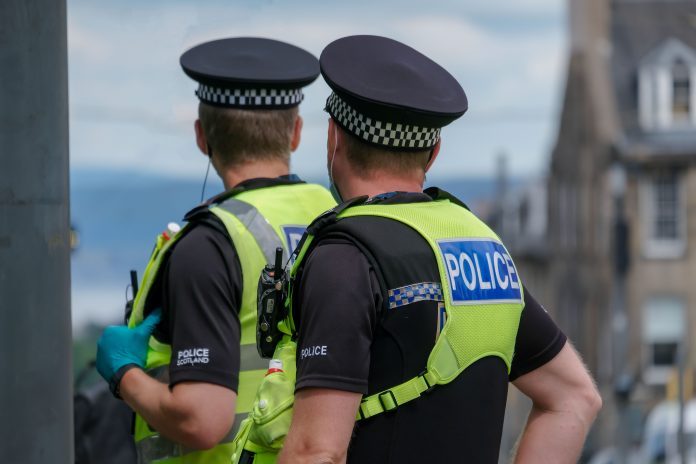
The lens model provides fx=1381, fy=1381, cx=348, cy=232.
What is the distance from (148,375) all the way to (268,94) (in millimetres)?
862

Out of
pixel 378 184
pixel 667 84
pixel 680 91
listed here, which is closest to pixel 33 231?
pixel 378 184

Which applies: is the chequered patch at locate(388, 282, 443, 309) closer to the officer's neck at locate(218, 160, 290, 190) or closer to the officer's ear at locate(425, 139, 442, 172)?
the officer's ear at locate(425, 139, 442, 172)

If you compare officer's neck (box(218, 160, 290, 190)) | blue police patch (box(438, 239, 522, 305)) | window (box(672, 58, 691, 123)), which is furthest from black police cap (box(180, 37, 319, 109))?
window (box(672, 58, 691, 123))

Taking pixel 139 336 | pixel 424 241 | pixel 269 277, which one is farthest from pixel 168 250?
pixel 424 241

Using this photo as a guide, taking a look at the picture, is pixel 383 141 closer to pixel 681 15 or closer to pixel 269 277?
pixel 269 277

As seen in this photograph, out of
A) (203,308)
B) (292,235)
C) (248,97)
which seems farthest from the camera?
(248,97)

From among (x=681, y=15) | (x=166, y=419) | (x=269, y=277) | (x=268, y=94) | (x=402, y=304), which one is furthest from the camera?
(x=681, y=15)

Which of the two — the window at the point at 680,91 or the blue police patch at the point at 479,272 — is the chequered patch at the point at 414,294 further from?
the window at the point at 680,91

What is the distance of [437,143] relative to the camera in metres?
2.85

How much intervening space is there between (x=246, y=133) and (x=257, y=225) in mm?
332

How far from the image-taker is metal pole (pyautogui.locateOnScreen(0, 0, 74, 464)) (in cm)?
278

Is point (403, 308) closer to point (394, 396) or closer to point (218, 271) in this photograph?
point (394, 396)

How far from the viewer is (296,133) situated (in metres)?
3.99

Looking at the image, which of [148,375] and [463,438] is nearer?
[463,438]
